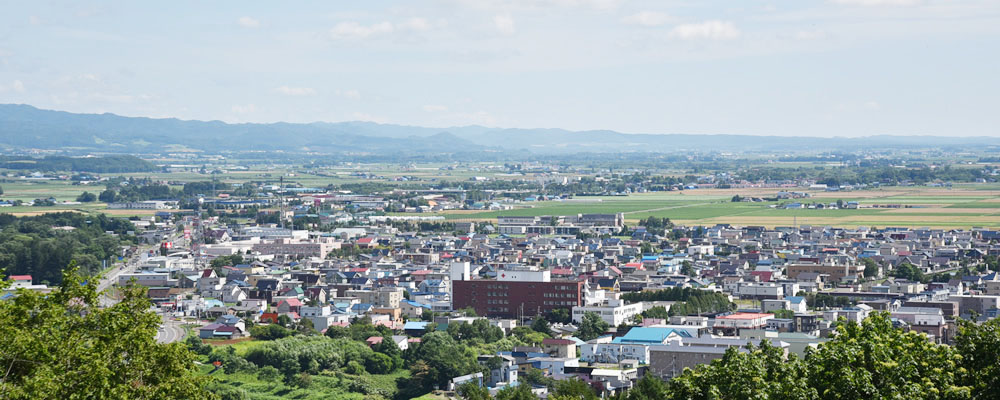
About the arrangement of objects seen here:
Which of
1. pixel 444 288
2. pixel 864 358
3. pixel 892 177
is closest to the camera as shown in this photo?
pixel 864 358

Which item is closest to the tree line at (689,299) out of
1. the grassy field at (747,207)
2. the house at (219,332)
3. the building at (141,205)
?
the house at (219,332)

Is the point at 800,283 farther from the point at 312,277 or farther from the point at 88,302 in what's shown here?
the point at 88,302

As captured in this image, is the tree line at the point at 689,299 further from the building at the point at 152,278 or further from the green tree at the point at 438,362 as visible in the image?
the building at the point at 152,278

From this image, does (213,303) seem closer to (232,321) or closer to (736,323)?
(232,321)

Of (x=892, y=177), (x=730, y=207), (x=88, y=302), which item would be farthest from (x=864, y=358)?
(x=892, y=177)

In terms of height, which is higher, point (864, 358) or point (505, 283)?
point (864, 358)

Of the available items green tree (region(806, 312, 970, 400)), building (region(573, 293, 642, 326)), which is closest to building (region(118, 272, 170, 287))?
building (region(573, 293, 642, 326))
